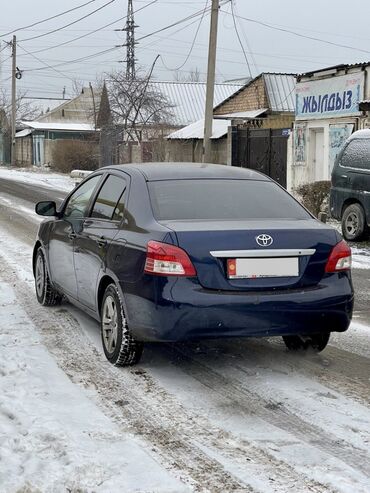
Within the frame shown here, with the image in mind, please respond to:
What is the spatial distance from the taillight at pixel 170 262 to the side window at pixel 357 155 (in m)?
8.23

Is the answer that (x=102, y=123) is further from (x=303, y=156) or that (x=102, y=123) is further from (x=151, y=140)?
(x=303, y=156)

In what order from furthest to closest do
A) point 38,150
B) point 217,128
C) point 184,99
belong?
point 38,150, point 184,99, point 217,128

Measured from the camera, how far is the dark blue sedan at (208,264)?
187 inches

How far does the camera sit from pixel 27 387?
15.6 ft

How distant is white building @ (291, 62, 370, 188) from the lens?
18.7 metres

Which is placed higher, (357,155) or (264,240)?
(357,155)

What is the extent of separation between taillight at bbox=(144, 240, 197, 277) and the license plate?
0.27 meters

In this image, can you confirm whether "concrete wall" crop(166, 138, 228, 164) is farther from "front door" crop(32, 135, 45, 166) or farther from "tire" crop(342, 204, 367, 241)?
"front door" crop(32, 135, 45, 166)

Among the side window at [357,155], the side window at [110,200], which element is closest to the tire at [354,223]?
the side window at [357,155]

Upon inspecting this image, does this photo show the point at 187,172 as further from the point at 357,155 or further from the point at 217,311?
the point at 357,155

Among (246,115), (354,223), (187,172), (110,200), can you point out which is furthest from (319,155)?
(110,200)

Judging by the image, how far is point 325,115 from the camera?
66.0 feet

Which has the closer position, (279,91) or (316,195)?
(316,195)

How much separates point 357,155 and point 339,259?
7.90 metres
